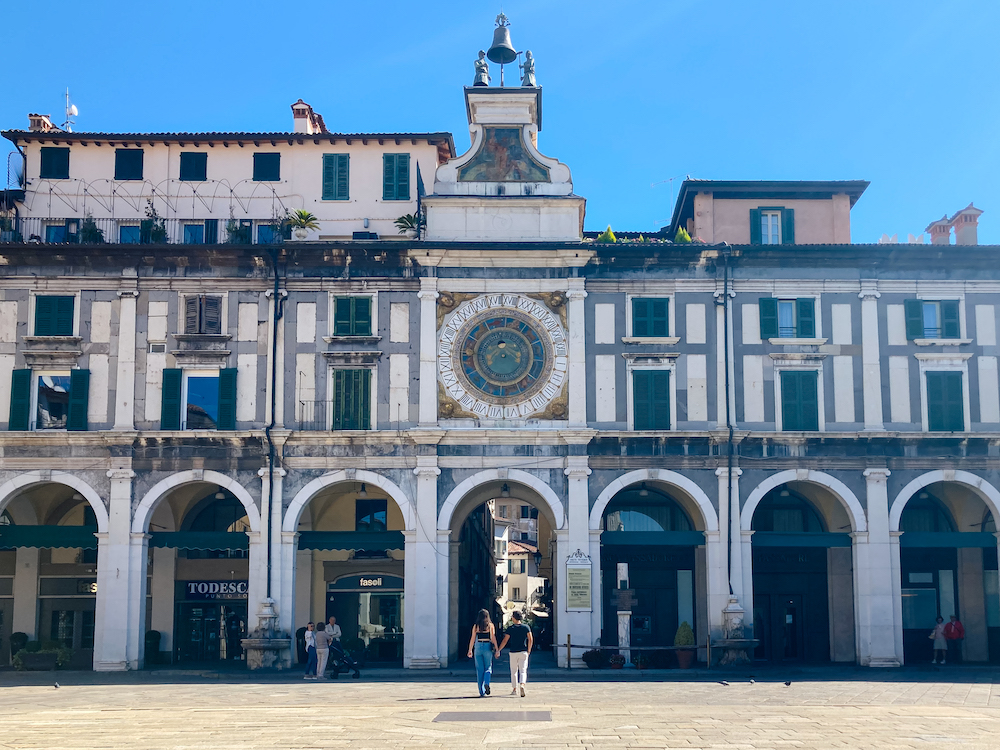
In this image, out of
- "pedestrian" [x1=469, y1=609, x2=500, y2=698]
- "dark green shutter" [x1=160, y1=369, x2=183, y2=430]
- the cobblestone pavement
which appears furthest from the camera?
"dark green shutter" [x1=160, y1=369, x2=183, y2=430]

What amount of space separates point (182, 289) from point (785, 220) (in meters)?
22.8

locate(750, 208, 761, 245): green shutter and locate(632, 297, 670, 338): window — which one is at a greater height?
locate(750, 208, 761, 245): green shutter

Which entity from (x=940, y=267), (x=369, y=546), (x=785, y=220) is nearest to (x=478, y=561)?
(x=369, y=546)

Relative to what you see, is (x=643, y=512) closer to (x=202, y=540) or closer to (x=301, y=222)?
(x=202, y=540)

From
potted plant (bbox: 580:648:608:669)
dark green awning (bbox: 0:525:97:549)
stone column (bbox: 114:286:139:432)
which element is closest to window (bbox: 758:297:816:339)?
potted plant (bbox: 580:648:608:669)

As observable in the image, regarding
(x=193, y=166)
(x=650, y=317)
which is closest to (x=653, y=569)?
(x=650, y=317)

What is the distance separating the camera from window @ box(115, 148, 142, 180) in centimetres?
4584

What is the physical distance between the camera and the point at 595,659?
125ft

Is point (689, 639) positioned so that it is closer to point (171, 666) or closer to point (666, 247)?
point (666, 247)

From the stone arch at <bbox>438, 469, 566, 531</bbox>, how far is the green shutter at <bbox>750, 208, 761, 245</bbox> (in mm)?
13180

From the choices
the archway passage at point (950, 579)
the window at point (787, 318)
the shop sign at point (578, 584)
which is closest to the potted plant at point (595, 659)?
the shop sign at point (578, 584)

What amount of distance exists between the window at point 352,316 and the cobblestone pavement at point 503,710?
12128 millimetres

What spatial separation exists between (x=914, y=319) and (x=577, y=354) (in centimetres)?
1195

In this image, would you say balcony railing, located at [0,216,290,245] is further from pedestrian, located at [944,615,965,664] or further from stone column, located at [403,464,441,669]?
pedestrian, located at [944,615,965,664]
